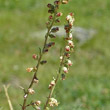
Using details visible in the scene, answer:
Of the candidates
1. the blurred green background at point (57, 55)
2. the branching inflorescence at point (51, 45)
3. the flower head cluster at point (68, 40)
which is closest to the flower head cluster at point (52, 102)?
the branching inflorescence at point (51, 45)

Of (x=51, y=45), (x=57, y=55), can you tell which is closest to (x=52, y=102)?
(x=51, y=45)

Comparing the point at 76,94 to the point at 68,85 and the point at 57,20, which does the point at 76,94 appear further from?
the point at 57,20

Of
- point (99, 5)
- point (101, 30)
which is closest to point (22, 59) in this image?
point (101, 30)

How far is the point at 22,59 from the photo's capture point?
1140 cm

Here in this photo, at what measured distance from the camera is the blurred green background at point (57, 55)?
8.54 m

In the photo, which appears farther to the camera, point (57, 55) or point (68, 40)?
point (57, 55)

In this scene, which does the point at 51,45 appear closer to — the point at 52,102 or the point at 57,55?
the point at 52,102

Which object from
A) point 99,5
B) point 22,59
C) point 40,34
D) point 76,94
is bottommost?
point 76,94

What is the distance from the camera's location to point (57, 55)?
1197 centimetres

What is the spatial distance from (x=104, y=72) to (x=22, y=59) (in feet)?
8.18

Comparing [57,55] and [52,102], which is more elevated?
[57,55]

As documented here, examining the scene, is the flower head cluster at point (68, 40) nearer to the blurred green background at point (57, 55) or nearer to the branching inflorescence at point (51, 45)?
the branching inflorescence at point (51, 45)

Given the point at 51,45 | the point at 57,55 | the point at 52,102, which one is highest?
the point at 57,55

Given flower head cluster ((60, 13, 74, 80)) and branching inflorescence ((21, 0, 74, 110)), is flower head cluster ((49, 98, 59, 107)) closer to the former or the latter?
branching inflorescence ((21, 0, 74, 110))
